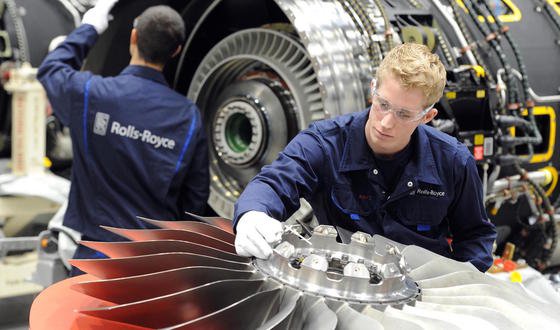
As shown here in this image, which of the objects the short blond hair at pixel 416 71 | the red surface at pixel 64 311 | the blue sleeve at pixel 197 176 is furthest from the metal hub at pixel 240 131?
the red surface at pixel 64 311

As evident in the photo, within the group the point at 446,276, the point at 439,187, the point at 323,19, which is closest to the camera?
the point at 446,276

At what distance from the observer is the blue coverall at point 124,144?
2479 mm

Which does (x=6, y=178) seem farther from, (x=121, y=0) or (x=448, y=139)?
(x=448, y=139)

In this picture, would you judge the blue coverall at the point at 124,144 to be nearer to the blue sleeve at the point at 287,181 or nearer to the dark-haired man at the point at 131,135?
the dark-haired man at the point at 131,135

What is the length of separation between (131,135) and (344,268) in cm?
137

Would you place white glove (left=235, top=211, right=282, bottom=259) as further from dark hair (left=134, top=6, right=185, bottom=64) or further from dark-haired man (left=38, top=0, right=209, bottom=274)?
dark hair (left=134, top=6, right=185, bottom=64)

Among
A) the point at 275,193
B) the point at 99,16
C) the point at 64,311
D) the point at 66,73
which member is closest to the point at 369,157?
the point at 275,193

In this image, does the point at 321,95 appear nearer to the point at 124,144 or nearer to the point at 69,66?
the point at 124,144

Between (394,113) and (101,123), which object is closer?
(394,113)

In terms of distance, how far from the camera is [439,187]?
1858 millimetres

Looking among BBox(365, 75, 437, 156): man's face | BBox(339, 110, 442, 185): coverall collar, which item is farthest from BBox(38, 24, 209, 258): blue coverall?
BBox(365, 75, 437, 156): man's face

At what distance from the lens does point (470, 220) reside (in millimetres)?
1916

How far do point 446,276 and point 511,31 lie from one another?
202cm

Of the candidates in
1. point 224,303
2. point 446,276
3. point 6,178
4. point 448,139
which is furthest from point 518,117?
point 6,178
